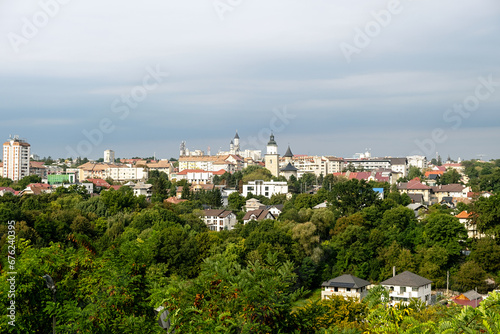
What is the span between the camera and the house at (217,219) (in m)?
31.2

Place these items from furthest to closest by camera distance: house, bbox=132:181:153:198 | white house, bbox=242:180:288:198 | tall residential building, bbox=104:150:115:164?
tall residential building, bbox=104:150:115:164 → white house, bbox=242:180:288:198 → house, bbox=132:181:153:198

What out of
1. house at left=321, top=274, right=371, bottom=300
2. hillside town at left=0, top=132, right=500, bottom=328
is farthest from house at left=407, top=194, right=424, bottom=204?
house at left=321, top=274, right=371, bottom=300

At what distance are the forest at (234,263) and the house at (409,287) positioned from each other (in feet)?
2.65

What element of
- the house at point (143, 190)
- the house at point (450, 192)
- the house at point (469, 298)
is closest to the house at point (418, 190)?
the house at point (450, 192)

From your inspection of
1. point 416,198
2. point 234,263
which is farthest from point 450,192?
point 234,263

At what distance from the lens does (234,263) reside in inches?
183

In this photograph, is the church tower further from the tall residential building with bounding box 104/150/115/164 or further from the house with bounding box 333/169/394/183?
the tall residential building with bounding box 104/150/115/164

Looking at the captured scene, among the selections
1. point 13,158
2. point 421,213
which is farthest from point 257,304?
point 13,158

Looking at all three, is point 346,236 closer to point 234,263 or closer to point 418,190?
point 234,263

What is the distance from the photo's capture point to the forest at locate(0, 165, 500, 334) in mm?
4188

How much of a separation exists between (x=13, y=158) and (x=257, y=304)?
63082 millimetres

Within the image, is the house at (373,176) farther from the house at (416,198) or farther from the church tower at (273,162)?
the house at (416,198)

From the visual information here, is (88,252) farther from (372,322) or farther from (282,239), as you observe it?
(282,239)

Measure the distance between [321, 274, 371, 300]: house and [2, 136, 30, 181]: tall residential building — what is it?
51.4 meters
